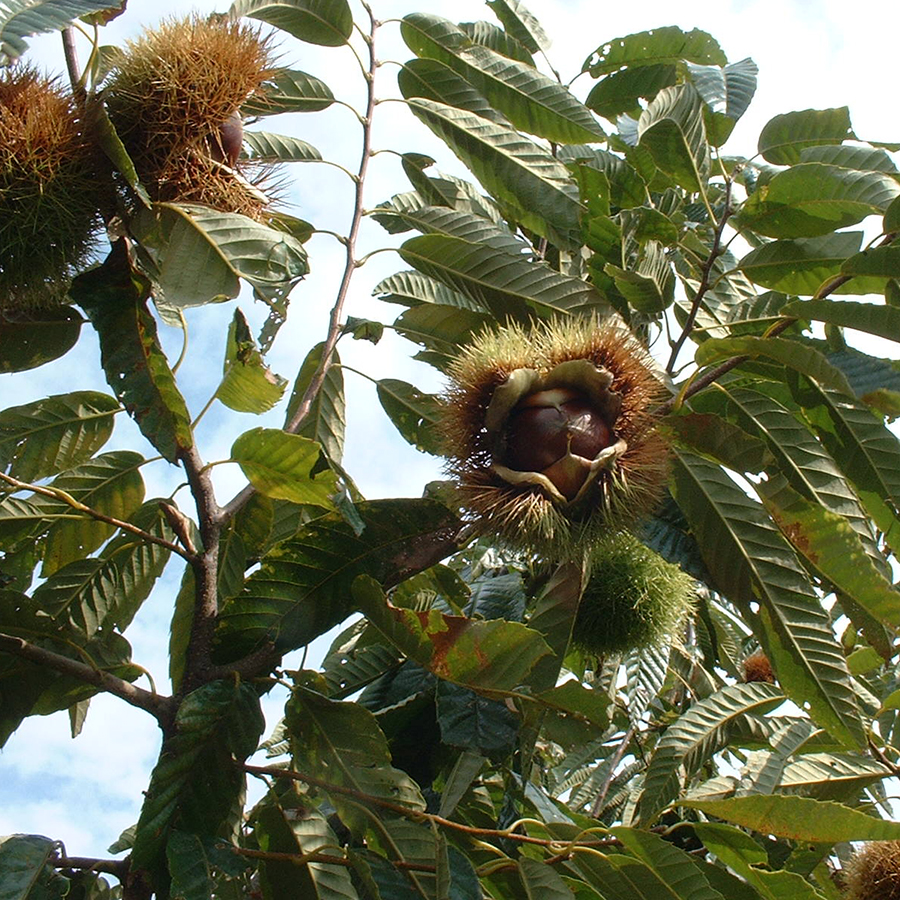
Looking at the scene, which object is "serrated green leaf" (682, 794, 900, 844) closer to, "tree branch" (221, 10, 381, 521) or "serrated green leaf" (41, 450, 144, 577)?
"tree branch" (221, 10, 381, 521)

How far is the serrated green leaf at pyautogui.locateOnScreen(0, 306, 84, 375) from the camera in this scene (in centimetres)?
163

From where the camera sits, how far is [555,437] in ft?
4.67

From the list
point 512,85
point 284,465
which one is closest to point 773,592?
point 284,465

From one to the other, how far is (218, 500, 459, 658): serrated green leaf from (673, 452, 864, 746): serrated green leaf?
402 millimetres

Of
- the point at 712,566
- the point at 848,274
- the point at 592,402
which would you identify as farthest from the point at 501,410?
the point at 848,274

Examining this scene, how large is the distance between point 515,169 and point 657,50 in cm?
85

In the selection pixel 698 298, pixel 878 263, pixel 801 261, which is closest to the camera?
pixel 878 263

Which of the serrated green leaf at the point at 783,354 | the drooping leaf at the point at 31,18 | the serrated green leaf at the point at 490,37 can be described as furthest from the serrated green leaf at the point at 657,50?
the drooping leaf at the point at 31,18

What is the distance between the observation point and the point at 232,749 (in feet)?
4.50

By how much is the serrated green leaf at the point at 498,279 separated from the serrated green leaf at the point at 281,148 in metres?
0.42

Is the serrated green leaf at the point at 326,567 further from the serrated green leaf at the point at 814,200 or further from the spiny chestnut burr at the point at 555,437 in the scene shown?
the serrated green leaf at the point at 814,200

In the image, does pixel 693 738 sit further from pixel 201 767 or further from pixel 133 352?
pixel 133 352

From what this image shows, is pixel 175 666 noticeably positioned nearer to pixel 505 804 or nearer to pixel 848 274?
pixel 505 804

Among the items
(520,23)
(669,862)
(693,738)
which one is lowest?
(669,862)
